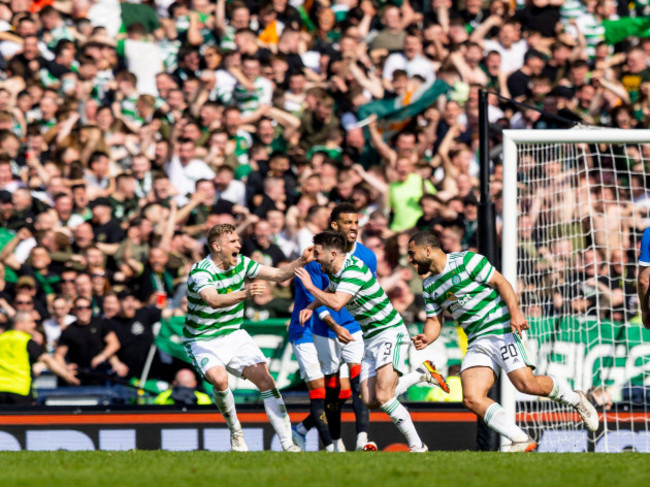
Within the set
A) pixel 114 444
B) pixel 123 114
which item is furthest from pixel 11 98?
pixel 114 444

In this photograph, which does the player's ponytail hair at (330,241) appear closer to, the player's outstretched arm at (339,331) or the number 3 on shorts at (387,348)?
the player's outstretched arm at (339,331)

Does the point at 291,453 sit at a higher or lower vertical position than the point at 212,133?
lower

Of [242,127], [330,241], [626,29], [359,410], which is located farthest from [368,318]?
[626,29]

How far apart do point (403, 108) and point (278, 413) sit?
6375mm

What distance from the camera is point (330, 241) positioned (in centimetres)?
1041

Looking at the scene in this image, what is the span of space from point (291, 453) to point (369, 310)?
4.97 feet

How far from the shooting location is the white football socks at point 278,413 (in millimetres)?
10930

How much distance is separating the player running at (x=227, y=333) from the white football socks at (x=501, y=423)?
191cm

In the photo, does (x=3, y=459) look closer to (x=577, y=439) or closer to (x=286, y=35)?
(x=577, y=439)

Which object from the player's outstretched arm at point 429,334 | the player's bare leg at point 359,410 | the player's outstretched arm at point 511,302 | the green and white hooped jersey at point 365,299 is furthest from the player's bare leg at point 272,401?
the player's outstretched arm at point 511,302

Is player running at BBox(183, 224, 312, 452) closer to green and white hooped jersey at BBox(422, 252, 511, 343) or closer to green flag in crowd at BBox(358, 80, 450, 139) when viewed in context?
green and white hooped jersey at BBox(422, 252, 511, 343)

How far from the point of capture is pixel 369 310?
10.7 meters

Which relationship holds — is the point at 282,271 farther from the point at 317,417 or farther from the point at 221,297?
the point at 317,417

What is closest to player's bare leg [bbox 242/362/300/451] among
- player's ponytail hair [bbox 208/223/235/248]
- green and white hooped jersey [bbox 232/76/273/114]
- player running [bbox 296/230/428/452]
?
player running [bbox 296/230/428/452]
